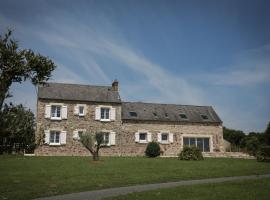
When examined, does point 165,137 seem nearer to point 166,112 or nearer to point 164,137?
point 164,137

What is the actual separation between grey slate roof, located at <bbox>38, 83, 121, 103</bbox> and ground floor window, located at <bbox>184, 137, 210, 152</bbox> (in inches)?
340

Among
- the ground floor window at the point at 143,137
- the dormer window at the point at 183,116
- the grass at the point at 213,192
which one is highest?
the dormer window at the point at 183,116

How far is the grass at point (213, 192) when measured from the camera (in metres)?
9.38

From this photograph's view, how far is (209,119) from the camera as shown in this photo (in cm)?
3544

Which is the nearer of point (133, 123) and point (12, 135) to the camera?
point (12, 135)

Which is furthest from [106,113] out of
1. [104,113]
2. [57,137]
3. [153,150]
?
[153,150]

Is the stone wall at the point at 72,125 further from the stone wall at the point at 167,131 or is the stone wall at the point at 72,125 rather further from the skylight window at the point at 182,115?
the skylight window at the point at 182,115

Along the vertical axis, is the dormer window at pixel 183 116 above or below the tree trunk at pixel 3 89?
above

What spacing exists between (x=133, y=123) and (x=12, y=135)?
26.2 meters

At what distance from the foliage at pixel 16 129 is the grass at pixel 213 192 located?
3.47 metres

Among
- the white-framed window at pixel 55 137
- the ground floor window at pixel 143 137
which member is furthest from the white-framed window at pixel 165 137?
the white-framed window at pixel 55 137

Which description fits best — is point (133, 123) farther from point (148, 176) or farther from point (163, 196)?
point (163, 196)

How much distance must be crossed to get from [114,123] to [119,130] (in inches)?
34.6

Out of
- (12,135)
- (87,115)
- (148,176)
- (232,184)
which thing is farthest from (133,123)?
(12,135)
